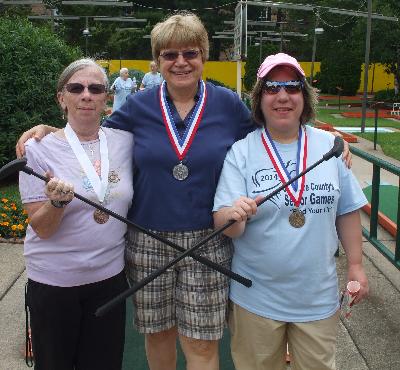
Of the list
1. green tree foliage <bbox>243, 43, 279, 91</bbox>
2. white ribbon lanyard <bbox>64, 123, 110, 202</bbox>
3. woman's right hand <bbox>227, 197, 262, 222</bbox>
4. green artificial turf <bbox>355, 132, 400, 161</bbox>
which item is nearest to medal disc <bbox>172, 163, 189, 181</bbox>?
white ribbon lanyard <bbox>64, 123, 110, 202</bbox>

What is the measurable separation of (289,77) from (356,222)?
0.75 meters

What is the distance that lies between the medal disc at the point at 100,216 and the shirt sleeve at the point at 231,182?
0.50m

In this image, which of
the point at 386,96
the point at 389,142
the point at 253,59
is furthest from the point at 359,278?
the point at 253,59

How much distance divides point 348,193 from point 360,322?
2.14 metres

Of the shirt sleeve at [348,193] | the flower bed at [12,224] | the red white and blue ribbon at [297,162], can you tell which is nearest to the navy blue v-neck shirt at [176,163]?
the red white and blue ribbon at [297,162]

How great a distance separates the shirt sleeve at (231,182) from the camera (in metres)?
2.51

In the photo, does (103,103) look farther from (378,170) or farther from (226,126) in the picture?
(378,170)

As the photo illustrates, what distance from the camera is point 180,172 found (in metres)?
2.69

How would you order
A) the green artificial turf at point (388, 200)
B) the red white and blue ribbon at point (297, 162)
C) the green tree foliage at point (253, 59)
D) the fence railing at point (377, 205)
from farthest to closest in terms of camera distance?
the green tree foliage at point (253, 59), the green artificial turf at point (388, 200), the fence railing at point (377, 205), the red white and blue ribbon at point (297, 162)

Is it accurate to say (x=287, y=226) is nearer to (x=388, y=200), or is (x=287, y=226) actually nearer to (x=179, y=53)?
(x=179, y=53)

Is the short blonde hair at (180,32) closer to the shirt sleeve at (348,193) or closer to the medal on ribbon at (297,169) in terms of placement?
the medal on ribbon at (297,169)

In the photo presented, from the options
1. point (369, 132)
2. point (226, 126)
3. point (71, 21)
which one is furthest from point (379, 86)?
point (226, 126)

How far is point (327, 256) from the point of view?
8.29 feet

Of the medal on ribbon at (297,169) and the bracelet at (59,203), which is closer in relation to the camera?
the bracelet at (59,203)
